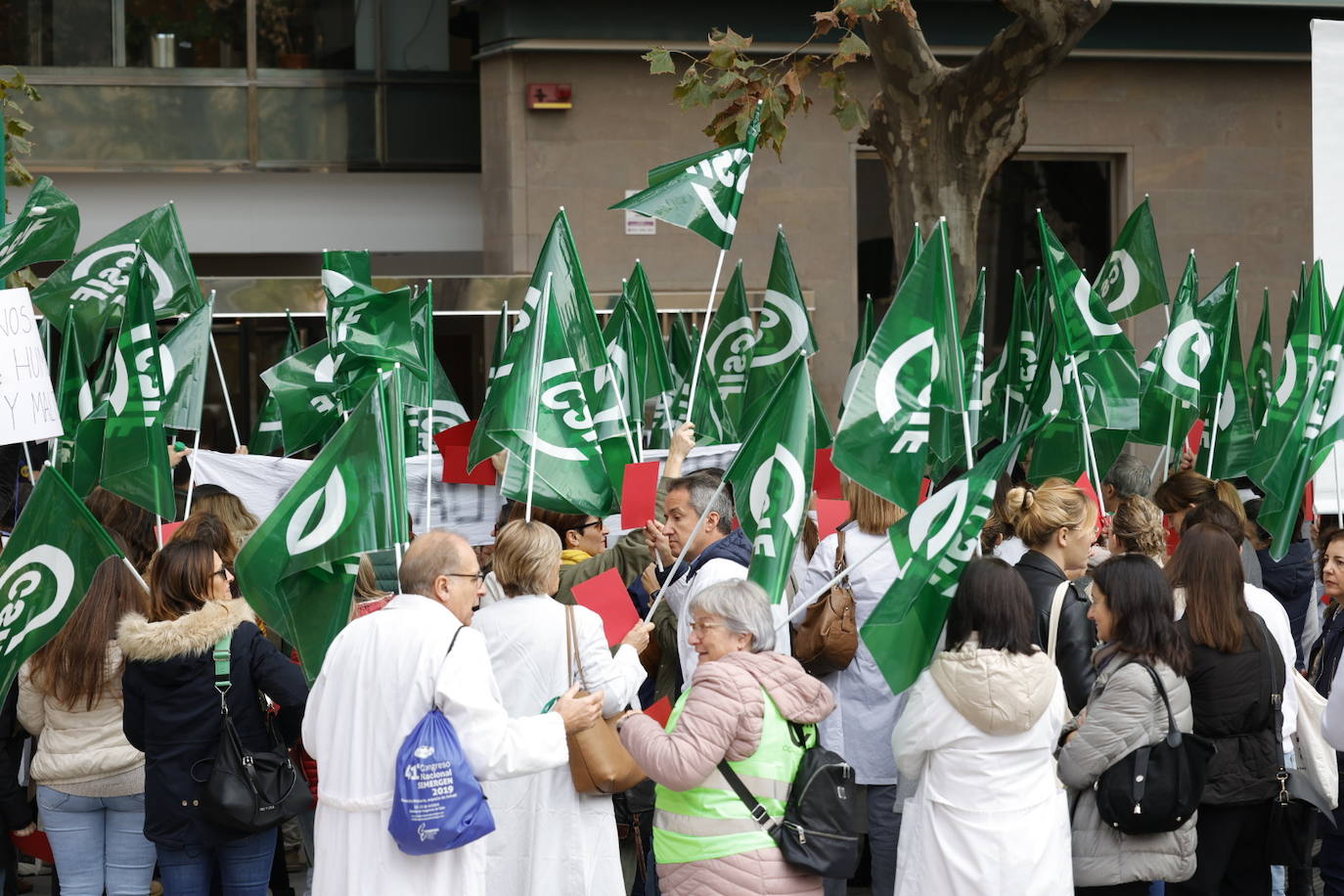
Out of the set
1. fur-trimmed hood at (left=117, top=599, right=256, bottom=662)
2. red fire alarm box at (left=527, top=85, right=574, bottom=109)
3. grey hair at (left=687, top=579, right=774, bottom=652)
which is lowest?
fur-trimmed hood at (left=117, top=599, right=256, bottom=662)

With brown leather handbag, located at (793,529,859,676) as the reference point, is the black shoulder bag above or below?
below

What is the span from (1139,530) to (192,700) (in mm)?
3437

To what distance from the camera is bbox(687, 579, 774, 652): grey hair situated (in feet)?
16.0

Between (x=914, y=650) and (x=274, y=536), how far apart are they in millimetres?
1882

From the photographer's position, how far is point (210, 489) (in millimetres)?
7598

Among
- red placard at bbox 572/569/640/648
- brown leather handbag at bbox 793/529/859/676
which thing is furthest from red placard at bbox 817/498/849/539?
red placard at bbox 572/569/640/648

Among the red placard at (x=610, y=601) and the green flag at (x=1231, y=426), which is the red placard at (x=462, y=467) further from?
the green flag at (x=1231, y=426)

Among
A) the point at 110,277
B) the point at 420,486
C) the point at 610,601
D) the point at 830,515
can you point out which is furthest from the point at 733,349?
the point at 610,601

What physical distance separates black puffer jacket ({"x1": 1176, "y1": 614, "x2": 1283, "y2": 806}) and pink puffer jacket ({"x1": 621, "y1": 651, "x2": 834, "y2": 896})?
4.94 feet

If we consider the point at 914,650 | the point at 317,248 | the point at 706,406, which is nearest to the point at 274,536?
the point at 914,650

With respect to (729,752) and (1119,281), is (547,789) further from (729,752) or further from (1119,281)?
(1119,281)

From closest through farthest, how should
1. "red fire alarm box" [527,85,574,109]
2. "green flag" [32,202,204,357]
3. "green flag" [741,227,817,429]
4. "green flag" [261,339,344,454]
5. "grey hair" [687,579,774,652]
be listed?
"grey hair" [687,579,774,652]
"green flag" [32,202,204,357]
"green flag" [261,339,344,454]
"green flag" [741,227,817,429]
"red fire alarm box" [527,85,574,109]

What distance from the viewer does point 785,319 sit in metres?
8.87

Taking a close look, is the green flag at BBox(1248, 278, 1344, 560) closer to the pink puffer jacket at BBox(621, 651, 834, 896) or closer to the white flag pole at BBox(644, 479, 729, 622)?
the white flag pole at BBox(644, 479, 729, 622)
